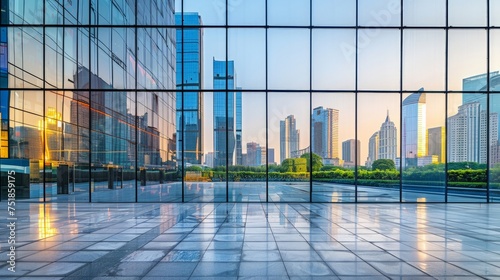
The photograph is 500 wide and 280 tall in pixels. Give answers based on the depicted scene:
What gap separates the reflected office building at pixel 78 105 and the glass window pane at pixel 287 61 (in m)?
5.37

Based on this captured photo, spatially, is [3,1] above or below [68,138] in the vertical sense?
above

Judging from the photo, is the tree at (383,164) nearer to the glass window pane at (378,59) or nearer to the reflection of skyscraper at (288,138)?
the glass window pane at (378,59)

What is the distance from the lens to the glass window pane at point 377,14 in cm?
1498

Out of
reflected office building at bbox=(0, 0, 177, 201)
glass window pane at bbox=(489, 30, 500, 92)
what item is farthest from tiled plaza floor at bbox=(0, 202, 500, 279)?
glass window pane at bbox=(489, 30, 500, 92)

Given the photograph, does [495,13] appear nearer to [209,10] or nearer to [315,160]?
[315,160]

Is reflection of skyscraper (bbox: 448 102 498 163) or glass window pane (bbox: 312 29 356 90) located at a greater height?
glass window pane (bbox: 312 29 356 90)

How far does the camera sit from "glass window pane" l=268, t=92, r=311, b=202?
14922mm

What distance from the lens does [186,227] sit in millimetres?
8875

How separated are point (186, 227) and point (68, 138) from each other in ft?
46.4

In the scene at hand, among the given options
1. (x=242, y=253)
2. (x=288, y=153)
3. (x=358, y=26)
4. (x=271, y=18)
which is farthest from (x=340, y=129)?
(x=242, y=253)

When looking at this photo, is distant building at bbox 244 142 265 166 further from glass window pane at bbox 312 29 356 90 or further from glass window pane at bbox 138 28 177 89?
glass window pane at bbox 138 28 177 89

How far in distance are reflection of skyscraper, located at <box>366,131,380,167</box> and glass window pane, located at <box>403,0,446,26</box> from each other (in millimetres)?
6035

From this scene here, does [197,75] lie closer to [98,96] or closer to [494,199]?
[98,96]

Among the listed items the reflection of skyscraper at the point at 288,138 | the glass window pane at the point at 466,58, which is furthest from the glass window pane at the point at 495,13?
the reflection of skyscraper at the point at 288,138
